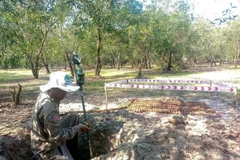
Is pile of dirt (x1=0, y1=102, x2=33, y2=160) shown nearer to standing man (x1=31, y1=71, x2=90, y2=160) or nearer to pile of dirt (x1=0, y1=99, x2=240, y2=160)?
pile of dirt (x1=0, y1=99, x2=240, y2=160)

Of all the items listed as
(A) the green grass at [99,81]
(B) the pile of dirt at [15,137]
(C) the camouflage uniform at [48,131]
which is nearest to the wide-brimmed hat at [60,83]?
(C) the camouflage uniform at [48,131]

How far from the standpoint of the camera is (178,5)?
3603cm

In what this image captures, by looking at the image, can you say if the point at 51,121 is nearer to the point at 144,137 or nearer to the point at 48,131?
the point at 48,131

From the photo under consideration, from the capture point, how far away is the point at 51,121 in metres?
3.10

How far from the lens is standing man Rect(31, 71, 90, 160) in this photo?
3.09 meters

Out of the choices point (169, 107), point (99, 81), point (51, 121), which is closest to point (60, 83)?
point (51, 121)

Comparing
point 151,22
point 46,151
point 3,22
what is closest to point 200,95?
point 46,151

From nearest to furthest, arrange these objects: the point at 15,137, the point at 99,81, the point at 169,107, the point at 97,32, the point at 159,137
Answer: the point at 159,137
the point at 15,137
the point at 169,107
the point at 99,81
the point at 97,32

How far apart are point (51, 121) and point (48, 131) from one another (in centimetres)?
17

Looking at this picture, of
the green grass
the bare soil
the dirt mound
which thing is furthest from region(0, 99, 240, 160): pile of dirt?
the green grass

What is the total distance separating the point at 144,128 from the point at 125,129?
17.5 inches

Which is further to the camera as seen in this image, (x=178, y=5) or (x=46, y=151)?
(x=178, y=5)

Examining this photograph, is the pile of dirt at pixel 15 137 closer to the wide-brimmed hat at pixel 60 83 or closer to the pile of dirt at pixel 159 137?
the pile of dirt at pixel 159 137

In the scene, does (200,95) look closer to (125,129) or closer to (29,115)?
(125,129)
